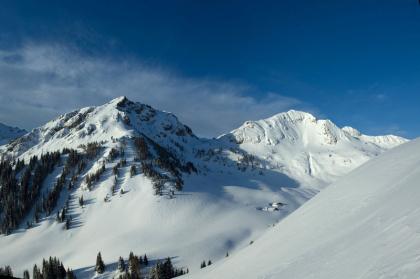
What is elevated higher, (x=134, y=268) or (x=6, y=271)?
(x=6, y=271)

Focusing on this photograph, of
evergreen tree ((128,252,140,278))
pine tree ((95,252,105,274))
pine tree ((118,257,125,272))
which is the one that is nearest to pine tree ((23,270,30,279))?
pine tree ((95,252,105,274))

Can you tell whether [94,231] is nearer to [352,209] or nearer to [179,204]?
[179,204]

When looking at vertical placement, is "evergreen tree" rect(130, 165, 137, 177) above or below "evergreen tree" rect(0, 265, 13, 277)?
above

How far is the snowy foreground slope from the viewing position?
10555mm

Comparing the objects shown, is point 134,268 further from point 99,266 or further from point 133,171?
point 133,171

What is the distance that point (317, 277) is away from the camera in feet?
40.3

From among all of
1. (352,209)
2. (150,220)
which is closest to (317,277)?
(352,209)

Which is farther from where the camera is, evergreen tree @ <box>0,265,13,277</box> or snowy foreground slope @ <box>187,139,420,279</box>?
evergreen tree @ <box>0,265,13,277</box>

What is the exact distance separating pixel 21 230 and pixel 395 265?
18236 centimetres

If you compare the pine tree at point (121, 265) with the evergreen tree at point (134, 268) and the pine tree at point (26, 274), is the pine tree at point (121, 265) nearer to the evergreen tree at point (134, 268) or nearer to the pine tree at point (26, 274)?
Result: the evergreen tree at point (134, 268)

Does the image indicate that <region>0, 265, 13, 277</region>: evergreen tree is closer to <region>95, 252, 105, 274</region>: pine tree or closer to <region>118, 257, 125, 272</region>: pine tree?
<region>95, 252, 105, 274</region>: pine tree

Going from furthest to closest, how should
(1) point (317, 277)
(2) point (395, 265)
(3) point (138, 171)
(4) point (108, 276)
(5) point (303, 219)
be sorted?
(3) point (138, 171) → (4) point (108, 276) → (5) point (303, 219) → (1) point (317, 277) → (2) point (395, 265)

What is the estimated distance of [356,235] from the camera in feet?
46.8

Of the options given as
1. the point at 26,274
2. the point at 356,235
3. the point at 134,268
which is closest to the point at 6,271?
the point at 26,274
